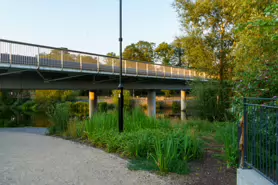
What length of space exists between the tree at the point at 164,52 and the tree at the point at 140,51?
6.76ft

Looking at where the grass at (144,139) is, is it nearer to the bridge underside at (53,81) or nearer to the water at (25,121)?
the bridge underside at (53,81)

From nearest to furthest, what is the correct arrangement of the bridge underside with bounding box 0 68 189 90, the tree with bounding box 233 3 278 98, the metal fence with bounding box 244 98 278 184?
the metal fence with bounding box 244 98 278 184, the tree with bounding box 233 3 278 98, the bridge underside with bounding box 0 68 189 90

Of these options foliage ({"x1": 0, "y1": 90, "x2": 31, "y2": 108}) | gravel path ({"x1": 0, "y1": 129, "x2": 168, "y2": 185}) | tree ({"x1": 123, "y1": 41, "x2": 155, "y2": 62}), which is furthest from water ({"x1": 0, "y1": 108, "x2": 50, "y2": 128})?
tree ({"x1": 123, "y1": 41, "x2": 155, "y2": 62})

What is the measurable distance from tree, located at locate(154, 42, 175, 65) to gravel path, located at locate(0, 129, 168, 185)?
2615 inches

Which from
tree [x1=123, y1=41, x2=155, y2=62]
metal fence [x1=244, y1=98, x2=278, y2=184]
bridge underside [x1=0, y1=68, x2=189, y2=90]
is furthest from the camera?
tree [x1=123, y1=41, x2=155, y2=62]

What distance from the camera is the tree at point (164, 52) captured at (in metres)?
71.7

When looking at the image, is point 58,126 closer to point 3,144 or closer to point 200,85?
point 3,144

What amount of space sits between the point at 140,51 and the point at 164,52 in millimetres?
8095

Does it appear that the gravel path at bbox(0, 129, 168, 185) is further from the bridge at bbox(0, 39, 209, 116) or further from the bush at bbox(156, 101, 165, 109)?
the bush at bbox(156, 101, 165, 109)

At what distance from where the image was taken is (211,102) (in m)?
14.4

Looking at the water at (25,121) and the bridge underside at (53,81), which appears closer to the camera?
the bridge underside at (53,81)

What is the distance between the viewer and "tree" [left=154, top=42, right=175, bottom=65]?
71.7 metres

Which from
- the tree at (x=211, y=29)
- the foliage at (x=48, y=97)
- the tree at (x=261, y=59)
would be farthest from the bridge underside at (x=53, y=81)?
the foliage at (x=48, y=97)

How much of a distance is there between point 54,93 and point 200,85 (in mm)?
35184
